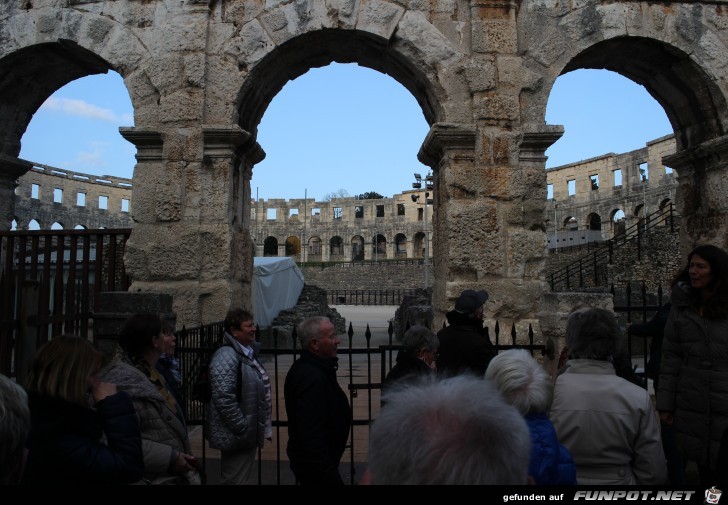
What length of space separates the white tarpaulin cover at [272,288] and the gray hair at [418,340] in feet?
33.6

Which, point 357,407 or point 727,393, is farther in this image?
point 357,407

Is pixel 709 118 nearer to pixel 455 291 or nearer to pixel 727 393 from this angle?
pixel 455 291

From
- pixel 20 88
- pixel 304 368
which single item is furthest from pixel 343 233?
pixel 304 368

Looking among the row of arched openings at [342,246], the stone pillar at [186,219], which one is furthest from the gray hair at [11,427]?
the row of arched openings at [342,246]

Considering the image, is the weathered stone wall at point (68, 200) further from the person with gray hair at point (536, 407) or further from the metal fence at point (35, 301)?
the person with gray hair at point (536, 407)

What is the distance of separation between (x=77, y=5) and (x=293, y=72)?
104 inches

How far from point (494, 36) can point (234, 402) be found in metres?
5.00

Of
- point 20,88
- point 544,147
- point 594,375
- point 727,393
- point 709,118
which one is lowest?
point 727,393

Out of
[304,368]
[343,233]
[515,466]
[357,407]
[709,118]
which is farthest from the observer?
[343,233]

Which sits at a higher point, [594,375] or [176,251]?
[176,251]

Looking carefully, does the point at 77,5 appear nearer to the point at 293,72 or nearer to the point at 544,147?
the point at 293,72

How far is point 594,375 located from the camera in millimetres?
2359

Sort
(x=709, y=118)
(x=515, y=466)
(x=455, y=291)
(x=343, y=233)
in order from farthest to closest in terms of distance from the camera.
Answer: (x=343, y=233), (x=709, y=118), (x=455, y=291), (x=515, y=466)

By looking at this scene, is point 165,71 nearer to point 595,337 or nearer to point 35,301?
point 35,301
